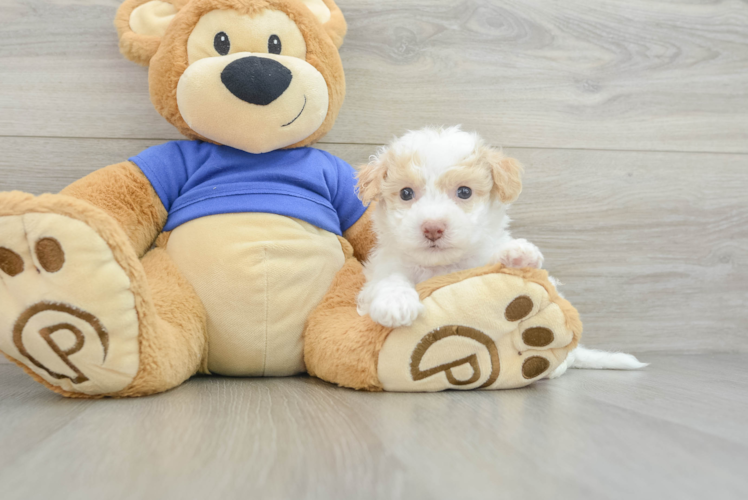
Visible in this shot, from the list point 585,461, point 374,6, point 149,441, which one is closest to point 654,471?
point 585,461

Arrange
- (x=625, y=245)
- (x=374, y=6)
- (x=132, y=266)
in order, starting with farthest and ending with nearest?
(x=625, y=245) < (x=374, y=6) < (x=132, y=266)

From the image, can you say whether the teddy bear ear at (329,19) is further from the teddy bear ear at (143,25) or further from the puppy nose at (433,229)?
the puppy nose at (433,229)

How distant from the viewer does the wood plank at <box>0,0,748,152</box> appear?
4.10 feet

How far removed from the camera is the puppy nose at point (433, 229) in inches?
34.9

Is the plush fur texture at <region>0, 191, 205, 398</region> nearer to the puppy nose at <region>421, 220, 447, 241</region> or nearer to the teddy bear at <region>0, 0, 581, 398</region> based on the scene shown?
the teddy bear at <region>0, 0, 581, 398</region>

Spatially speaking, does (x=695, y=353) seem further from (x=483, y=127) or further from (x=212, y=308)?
(x=212, y=308)

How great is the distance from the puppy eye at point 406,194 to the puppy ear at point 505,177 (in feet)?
0.48

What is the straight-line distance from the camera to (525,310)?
2.77 ft

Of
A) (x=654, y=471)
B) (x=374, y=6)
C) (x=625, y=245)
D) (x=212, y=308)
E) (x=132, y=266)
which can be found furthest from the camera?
(x=625, y=245)

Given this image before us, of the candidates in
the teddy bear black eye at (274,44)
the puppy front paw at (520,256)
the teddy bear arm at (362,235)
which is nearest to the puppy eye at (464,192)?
the puppy front paw at (520,256)

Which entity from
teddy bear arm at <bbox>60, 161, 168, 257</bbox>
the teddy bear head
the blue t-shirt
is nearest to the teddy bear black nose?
the teddy bear head

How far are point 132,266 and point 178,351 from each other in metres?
0.17

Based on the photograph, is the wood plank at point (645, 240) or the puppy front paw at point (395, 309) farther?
the wood plank at point (645, 240)

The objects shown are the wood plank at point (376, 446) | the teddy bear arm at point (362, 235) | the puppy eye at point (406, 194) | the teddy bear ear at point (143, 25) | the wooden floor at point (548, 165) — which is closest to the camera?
the wood plank at point (376, 446)
